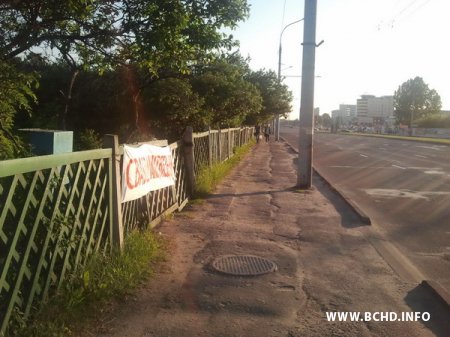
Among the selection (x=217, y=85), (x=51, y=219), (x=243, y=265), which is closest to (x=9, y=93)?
(x=51, y=219)

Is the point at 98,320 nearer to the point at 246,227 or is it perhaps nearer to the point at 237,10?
the point at 246,227

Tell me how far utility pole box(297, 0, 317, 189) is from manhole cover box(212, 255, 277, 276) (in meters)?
6.84

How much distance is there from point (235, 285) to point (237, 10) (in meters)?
4.37

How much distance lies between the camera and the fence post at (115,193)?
5258 mm

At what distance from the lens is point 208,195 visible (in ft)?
35.5

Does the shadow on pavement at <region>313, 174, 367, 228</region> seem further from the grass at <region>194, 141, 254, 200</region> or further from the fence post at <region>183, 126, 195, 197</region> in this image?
the fence post at <region>183, 126, 195, 197</region>

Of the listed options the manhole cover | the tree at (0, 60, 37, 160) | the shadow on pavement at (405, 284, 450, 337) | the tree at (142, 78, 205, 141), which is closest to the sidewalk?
the shadow on pavement at (405, 284, 450, 337)

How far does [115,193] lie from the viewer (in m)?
5.34

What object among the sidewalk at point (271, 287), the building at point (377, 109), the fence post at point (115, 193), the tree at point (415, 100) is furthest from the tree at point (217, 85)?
the building at point (377, 109)

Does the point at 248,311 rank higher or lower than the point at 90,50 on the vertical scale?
lower

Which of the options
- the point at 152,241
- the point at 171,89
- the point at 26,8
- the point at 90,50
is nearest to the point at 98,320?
the point at 152,241

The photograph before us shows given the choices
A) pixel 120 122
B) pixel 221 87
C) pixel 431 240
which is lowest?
pixel 431 240

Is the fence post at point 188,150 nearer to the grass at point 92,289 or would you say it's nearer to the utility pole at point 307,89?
the utility pole at point 307,89

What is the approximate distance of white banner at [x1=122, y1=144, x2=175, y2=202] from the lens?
566 cm
